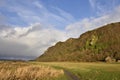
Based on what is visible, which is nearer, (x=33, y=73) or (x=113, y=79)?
(x=33, y=73)

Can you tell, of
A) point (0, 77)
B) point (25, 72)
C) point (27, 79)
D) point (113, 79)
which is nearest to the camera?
point (0, 77)

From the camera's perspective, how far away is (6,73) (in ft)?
90.9

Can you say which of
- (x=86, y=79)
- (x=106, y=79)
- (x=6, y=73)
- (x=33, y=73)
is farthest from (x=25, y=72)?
(x=106, y=79)

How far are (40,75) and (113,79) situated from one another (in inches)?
475

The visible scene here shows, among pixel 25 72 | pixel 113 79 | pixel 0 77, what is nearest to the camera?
pixel 0 77

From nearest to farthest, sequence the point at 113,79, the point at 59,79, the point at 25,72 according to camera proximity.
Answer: the point at 25,72
the point at 59,79
the point at 113,79

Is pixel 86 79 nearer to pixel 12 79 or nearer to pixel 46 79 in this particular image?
pixel 46 79

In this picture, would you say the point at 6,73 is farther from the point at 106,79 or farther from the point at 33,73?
the point at 106,79

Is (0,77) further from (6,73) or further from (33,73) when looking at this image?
(33,73)

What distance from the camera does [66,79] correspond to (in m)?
37.0

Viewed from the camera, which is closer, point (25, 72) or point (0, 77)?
point (0, 77)

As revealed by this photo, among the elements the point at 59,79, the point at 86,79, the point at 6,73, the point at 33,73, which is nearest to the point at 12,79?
the point at 6,73

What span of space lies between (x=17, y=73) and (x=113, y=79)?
16.1 m

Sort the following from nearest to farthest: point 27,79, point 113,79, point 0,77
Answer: point 0,77
point 27,79
point 113,79
